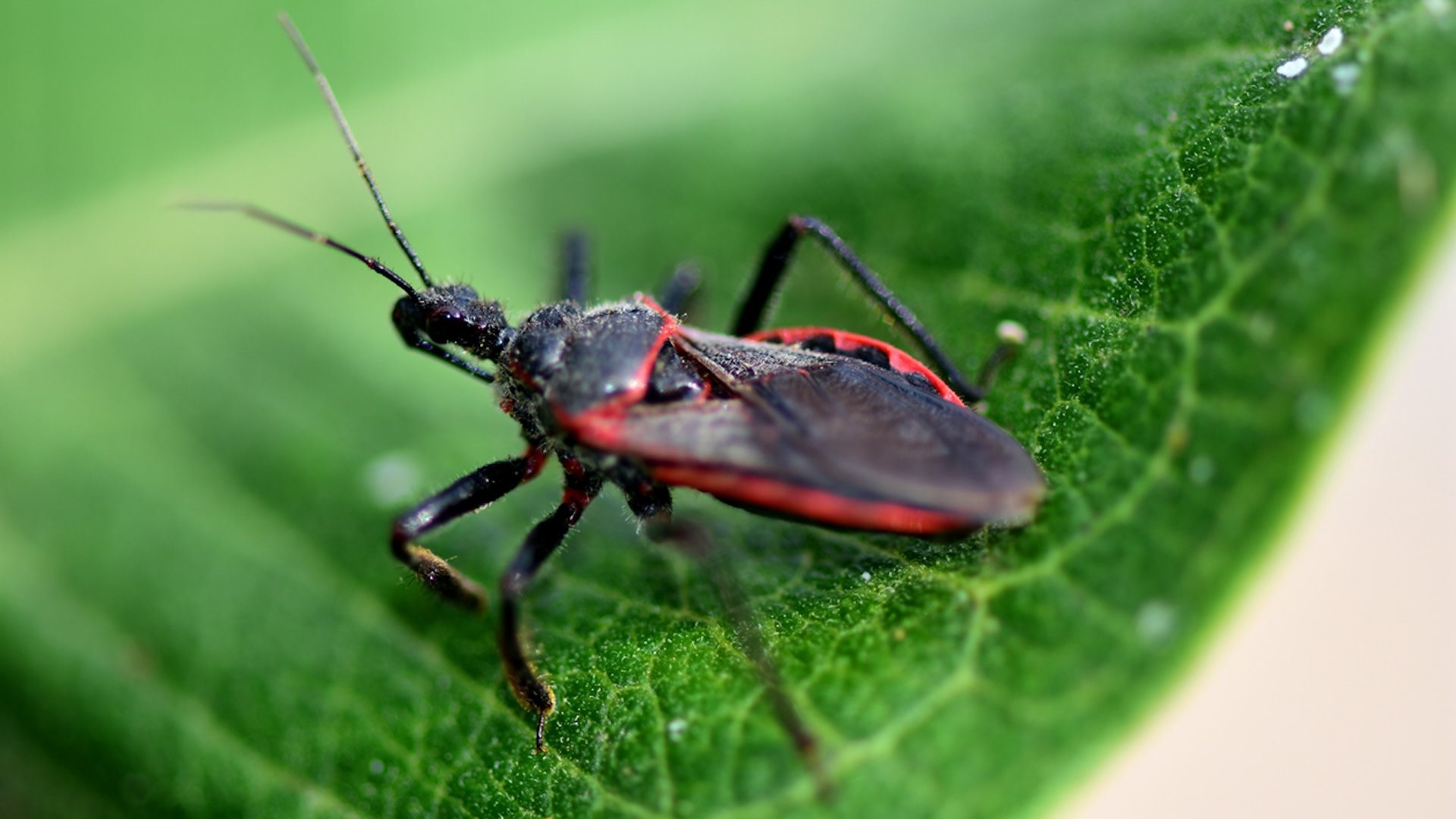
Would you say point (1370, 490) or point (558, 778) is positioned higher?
point (1370, 490)

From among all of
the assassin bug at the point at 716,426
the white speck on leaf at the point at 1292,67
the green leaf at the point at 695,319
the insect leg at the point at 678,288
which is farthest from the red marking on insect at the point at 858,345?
the white speck on leaf at the point at 1292,67

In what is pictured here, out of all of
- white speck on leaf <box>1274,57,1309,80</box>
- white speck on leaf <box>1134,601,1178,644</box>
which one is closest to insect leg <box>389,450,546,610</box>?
white speck on leaf <box>1134,601,1178,644</box>

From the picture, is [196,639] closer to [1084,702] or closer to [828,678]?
[828,678]

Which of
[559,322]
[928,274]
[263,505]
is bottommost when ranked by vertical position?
[263,505]

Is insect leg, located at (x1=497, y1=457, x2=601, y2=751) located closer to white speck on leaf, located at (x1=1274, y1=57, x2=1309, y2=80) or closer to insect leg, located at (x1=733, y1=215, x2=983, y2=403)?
insect leg, located at (x1=733, y1=215, x2=983, y2=403)

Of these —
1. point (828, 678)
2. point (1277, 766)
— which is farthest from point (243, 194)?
point (1277, 766)

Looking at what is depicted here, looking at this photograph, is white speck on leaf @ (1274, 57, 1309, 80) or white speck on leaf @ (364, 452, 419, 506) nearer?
white speck on leaf @ (1274, 57, 1309, 80)

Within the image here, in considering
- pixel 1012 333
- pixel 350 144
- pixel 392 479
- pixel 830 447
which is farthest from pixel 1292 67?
pixel 392 479

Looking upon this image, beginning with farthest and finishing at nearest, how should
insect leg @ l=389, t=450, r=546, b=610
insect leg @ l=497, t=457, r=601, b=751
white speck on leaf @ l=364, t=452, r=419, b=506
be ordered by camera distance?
white speck on leaf @ l=364, t=452, r=419, b=506 → insect leg @ l=389, t=450, r=546, b=610 → insect leg @ l=497, t=457, r=601, b=751
